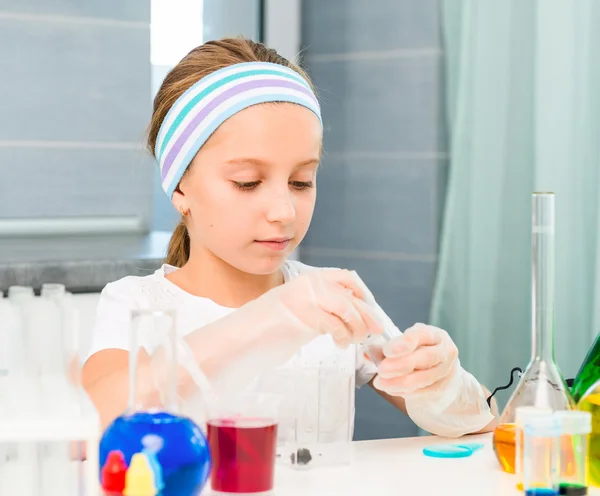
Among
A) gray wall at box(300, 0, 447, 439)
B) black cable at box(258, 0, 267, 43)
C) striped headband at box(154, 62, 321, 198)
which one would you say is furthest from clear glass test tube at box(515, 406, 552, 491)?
black cable at box(258, 0, 267, 43)

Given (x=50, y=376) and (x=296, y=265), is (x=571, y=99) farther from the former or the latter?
(x=50, y=376)

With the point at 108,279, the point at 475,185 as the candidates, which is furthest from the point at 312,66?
the point at 108,279

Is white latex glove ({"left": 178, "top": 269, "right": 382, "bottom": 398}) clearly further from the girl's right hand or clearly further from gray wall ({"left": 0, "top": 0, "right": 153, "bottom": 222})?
gray wall ({"left": 0, "top": 0, "right": 153, "bottom": 222})

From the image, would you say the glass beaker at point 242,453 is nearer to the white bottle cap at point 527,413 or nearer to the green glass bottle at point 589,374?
the white bottle cap at point 527,413

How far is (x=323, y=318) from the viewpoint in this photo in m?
1.05

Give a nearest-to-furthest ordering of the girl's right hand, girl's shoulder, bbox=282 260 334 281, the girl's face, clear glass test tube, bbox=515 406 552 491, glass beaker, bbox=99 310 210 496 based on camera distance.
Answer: glass beaker, bbox=99 310 210 496, clear glass test tube, bbox=515 406 552 491, the girl's right hand, the girl's face, girl's shoulder, bbox=282 260 334 281

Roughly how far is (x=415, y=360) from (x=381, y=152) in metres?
1.69

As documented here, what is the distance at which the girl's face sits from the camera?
1350mm

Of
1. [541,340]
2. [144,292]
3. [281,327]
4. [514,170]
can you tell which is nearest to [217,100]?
[144,292]

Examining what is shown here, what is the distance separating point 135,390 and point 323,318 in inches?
10.3

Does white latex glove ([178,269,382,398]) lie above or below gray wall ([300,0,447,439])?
below

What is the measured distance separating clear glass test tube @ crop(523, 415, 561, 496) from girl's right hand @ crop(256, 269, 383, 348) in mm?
212

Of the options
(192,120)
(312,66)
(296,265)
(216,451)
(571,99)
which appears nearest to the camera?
(216,451)

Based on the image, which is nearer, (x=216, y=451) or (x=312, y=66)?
(x=216, y=451)
